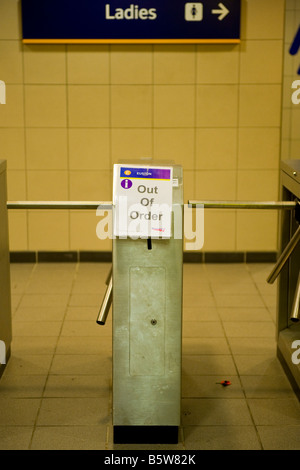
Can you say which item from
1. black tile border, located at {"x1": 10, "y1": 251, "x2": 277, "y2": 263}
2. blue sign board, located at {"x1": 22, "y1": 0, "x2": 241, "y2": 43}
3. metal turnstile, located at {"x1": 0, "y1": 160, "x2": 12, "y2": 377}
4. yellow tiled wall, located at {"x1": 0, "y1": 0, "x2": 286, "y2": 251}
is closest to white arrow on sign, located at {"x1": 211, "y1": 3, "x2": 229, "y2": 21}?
blue sign board, located at {"x1": 22, "y1": 0, "x2": 241, "y2": 43}

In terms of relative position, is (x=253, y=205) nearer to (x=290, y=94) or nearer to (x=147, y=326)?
(x=147, y=326)

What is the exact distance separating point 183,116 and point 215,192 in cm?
60

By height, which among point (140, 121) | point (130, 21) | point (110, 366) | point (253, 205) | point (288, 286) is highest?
point (130, 21)

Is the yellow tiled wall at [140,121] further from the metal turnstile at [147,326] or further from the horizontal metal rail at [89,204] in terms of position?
the metal turnstile at [147,326]

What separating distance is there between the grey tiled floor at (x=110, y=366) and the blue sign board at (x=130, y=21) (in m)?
1.66

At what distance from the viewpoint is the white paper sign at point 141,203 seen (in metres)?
2.88

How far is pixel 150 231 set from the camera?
2.89m

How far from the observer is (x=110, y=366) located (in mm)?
3850

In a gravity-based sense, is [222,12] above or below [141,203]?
above

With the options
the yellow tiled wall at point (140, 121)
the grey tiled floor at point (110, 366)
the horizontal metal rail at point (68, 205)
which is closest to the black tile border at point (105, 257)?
the yellow tiled wall at point (140, 121)

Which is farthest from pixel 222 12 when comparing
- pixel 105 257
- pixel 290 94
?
pixel 105 257

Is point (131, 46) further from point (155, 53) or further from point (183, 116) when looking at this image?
point (183, 116)

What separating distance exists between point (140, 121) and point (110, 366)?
7.27 ft

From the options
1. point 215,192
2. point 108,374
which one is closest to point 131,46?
point 215,192
